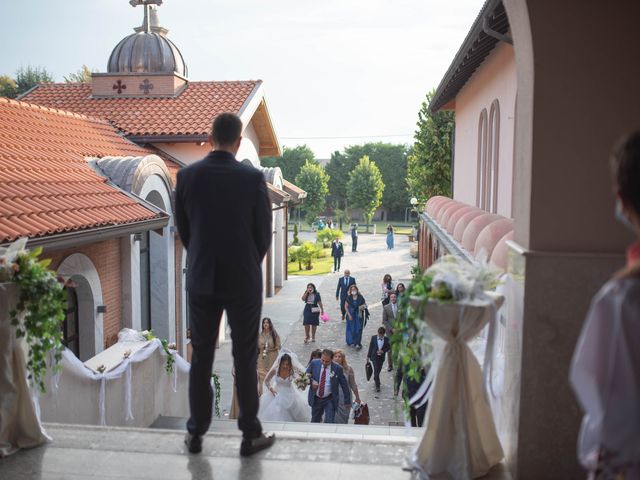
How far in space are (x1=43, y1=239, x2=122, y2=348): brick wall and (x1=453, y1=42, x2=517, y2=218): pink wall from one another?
21.8ft

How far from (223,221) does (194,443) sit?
4.73 ft

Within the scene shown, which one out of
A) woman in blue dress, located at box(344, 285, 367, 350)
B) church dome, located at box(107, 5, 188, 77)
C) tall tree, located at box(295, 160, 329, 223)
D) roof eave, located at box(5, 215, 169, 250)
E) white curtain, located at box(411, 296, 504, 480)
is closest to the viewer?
white curtain, located at box(411, 296, 504, 480)

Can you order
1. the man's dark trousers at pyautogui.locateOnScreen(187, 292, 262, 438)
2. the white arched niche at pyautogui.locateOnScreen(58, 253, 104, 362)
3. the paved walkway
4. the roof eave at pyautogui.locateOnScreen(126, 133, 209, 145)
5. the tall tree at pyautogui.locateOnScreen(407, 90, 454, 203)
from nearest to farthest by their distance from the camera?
1. the man's dark trousers at pyautogui.locateOnScreen(187, 292, 262, 438)
2. the white arched niche at pyautogui.locateOnScreen(58, 253, 104, 362)
3. the paved walkway
4. the roof eave at pyautogui.locateOnScreen(126, 133, 209, 145)
5. the tall tree at pyautogui.locateOnScreen(407, 90, 454, 203)

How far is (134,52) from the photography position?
70.7ft

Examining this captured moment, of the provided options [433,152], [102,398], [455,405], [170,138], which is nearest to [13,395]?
[455,405]

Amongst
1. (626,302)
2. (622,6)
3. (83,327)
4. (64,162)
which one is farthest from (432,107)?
(626,302)

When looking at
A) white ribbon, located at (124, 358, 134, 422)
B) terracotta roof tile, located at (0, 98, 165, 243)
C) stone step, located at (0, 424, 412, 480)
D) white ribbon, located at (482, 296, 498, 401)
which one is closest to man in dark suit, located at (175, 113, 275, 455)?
stone step, located at (0, 424, 412, 480)

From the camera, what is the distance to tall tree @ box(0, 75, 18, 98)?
5228 cm

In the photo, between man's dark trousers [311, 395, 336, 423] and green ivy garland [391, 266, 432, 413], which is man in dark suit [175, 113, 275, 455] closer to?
green ivy garland [391, 266, 432, 413]

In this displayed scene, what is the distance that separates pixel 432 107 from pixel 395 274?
44.2 ft

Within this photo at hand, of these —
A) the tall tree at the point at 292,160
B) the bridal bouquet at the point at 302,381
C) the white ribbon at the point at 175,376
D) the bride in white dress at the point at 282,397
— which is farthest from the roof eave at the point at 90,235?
the tall tree at the point at 292,160

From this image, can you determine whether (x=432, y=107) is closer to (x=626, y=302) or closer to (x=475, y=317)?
(x=475, y=317)

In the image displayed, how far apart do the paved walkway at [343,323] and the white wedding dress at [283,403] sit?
1.44 m

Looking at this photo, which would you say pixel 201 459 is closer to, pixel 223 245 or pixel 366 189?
pixel 223 245
